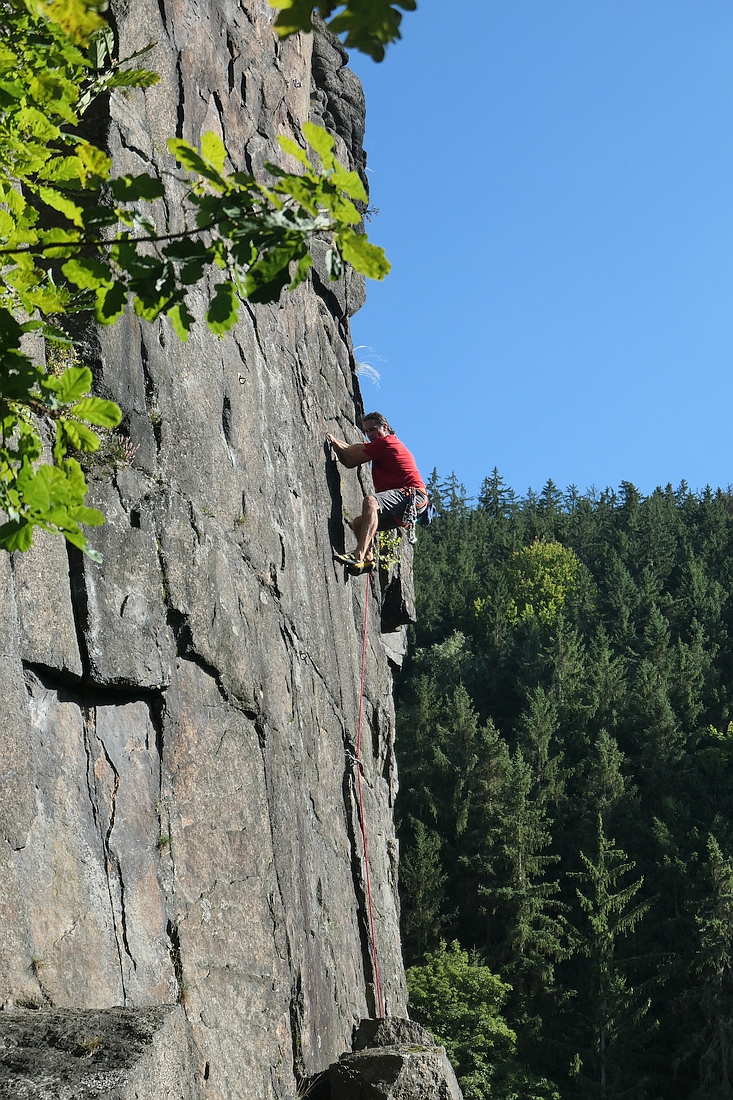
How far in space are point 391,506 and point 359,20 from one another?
8.54 m

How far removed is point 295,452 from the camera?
8719 millimetres

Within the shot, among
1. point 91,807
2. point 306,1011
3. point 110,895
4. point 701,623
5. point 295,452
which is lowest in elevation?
point 306,1011

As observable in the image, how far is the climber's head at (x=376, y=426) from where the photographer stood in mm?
10461

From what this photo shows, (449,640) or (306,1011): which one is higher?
(449,640)

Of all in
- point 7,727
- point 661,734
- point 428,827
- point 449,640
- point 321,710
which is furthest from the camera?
point 449,640

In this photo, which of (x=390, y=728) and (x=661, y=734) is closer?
(x=390, y=728)

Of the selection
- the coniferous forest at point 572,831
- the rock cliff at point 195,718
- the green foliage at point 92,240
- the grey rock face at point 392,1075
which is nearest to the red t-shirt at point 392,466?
the rock cliff at point 195,718

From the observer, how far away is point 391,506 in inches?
412

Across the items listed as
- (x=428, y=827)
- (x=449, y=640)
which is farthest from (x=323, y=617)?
(x=449, y=640)

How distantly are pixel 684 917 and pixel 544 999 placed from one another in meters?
6.66

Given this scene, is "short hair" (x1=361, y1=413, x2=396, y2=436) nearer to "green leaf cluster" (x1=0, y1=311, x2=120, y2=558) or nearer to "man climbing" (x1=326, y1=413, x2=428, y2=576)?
"man climbing" (x1=326, y1=413, x2=428, y2=576)

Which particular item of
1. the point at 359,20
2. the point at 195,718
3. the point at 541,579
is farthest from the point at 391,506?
the point at 541,579

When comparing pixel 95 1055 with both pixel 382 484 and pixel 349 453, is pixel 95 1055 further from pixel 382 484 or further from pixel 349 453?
pixel 382 484

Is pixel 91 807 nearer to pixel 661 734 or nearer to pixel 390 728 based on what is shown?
pixel 390 728
